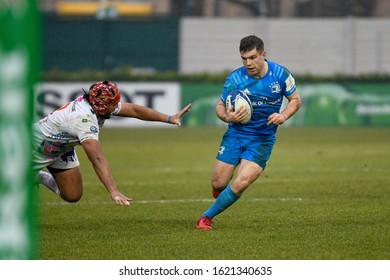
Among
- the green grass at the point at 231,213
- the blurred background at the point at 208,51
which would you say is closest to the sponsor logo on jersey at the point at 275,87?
the green grass at the point at 231,213

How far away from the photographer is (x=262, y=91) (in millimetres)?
8922

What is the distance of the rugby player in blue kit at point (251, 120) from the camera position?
8.63 meters

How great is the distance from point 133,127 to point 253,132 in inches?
1020

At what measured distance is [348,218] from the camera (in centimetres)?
966

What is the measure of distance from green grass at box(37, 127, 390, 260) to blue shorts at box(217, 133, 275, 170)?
0.70 meters

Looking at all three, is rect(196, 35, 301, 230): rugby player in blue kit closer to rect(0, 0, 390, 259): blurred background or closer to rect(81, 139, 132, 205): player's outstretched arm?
rect(81, 139, 132, 205): player's outstretched arm

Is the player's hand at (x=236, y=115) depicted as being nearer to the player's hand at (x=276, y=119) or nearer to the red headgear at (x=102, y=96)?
the player's hand at (x=276, y=119)

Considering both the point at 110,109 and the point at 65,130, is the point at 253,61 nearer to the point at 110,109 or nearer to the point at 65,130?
the point at 110,109

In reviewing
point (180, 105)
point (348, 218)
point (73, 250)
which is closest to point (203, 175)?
point (348, 218)

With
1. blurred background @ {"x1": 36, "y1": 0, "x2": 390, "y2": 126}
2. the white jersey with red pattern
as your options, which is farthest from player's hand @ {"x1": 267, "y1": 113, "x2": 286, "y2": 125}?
blurred background @ {"x1": 36, "y1": 0, "x2": 390, "y2": 126}

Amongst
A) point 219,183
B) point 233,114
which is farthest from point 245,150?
point 233,114

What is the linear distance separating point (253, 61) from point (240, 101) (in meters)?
0.42

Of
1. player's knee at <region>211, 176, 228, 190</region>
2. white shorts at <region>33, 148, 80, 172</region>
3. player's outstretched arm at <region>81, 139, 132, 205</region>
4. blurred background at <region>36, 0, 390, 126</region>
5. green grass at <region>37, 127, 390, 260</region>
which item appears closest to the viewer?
green grass at <region>37, 127, 390, 260</region>

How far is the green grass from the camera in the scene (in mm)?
7242
